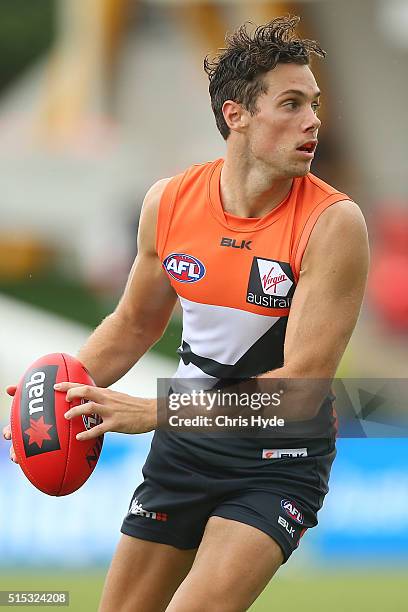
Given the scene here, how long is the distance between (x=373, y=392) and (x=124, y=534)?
2.00 m

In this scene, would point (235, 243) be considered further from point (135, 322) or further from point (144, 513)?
point (144, 513)

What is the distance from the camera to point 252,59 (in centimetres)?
371

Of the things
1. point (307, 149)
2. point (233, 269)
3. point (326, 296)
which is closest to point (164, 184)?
point (233, 269)

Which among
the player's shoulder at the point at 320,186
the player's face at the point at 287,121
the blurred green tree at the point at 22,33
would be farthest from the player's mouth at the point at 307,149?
the blurred green tree at the point at 22,33

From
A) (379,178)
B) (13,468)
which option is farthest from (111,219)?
(13,468)

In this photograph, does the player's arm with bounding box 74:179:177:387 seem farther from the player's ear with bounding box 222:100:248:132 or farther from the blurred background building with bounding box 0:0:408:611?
the blurred background building with bounding box 0:0:408:611

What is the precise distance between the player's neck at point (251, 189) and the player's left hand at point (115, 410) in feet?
2.41

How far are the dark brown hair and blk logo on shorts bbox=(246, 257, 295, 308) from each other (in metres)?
0.50

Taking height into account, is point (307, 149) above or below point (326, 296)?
above

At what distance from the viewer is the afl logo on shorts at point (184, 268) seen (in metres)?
3.77

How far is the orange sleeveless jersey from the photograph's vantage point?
366 centimetres

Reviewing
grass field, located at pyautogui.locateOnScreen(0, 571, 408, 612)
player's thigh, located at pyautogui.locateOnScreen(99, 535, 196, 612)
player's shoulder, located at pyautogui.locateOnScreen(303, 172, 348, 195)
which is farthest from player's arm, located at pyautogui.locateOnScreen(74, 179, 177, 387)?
grass field, located at pyautogui.locateOnScreen(0, 571, 408, 612)

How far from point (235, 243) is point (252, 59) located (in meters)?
0.58

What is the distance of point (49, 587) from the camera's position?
20.5 feet
